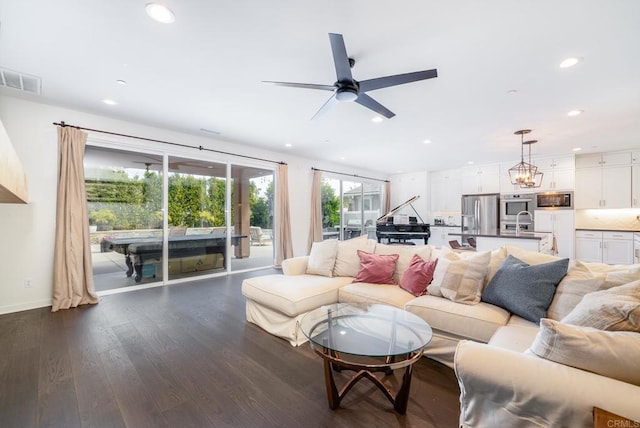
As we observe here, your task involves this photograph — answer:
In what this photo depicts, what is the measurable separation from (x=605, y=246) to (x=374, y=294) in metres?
6.58

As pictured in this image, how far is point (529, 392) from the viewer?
3.54 ft

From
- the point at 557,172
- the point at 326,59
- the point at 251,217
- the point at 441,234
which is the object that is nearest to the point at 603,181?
the point at 557,172

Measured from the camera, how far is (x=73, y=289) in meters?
3.55

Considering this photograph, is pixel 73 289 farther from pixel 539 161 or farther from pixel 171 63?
pixel 539 161

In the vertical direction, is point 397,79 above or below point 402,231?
above

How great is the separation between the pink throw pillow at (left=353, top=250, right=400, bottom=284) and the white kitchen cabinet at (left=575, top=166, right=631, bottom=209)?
624cm

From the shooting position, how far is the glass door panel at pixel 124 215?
3.99 meters

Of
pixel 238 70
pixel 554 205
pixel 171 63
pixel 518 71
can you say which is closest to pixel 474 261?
pixel 518 71

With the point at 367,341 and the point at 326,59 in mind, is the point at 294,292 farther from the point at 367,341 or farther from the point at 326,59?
the point at 326,59

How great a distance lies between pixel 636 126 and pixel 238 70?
6.18 meters

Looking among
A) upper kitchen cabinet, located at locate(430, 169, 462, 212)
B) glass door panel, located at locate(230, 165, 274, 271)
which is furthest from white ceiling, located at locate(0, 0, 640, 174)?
upper kitchen cabinet, located at locate(430, 169, 462, 212)

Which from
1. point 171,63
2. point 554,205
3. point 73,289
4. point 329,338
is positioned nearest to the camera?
point 329,338

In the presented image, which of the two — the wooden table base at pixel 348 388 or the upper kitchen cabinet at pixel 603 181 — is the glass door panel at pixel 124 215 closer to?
the wooden table base at pixel 348 388

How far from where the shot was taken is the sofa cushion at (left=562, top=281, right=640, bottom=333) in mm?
1201
